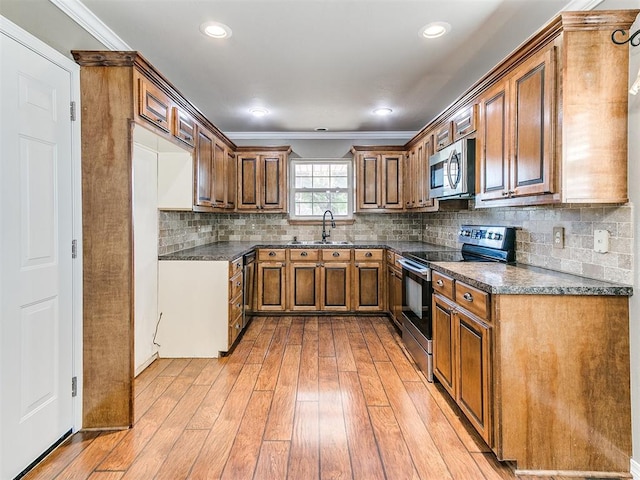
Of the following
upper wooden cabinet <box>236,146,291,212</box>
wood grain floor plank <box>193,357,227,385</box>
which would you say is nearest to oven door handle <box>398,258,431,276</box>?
wood grain floor plank <box>193,357,227,385</box>

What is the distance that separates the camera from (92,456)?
186 centimetres

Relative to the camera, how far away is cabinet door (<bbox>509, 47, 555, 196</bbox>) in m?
1.79

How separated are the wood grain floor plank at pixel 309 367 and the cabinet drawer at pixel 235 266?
3.22 feet

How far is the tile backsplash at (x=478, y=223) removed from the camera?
1.80 meters

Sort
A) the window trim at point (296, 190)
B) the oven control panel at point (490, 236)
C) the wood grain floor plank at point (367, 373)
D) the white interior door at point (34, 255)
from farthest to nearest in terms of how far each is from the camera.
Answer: the window trim at point (296, 190) < the oven control panel at point (490, 236) < the wood grain floor plank at point (367, 373) < the white interior door at point (34, 255)

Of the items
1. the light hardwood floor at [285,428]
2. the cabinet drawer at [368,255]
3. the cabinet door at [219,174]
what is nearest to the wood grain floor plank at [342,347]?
the light hardwood floor at [285,428]

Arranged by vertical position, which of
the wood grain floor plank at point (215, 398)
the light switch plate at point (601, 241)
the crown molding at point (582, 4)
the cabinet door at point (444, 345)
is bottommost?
the wood grain floor plank at point (215, 398)

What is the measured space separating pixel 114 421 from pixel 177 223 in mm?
2028

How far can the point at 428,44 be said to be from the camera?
8.41ft

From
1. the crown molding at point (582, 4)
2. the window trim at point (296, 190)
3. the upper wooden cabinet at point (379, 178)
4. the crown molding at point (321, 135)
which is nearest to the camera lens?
the crown molding at point (582, 4)

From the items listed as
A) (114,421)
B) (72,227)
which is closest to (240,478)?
(114,421)

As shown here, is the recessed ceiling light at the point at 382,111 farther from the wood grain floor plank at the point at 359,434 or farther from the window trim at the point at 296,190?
the wood grain floor plank at the point at 359,434

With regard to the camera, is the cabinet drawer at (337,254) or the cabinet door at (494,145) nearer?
the cabinet door at (494,145)

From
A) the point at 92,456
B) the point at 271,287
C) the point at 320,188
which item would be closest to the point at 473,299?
the point at 92,456
